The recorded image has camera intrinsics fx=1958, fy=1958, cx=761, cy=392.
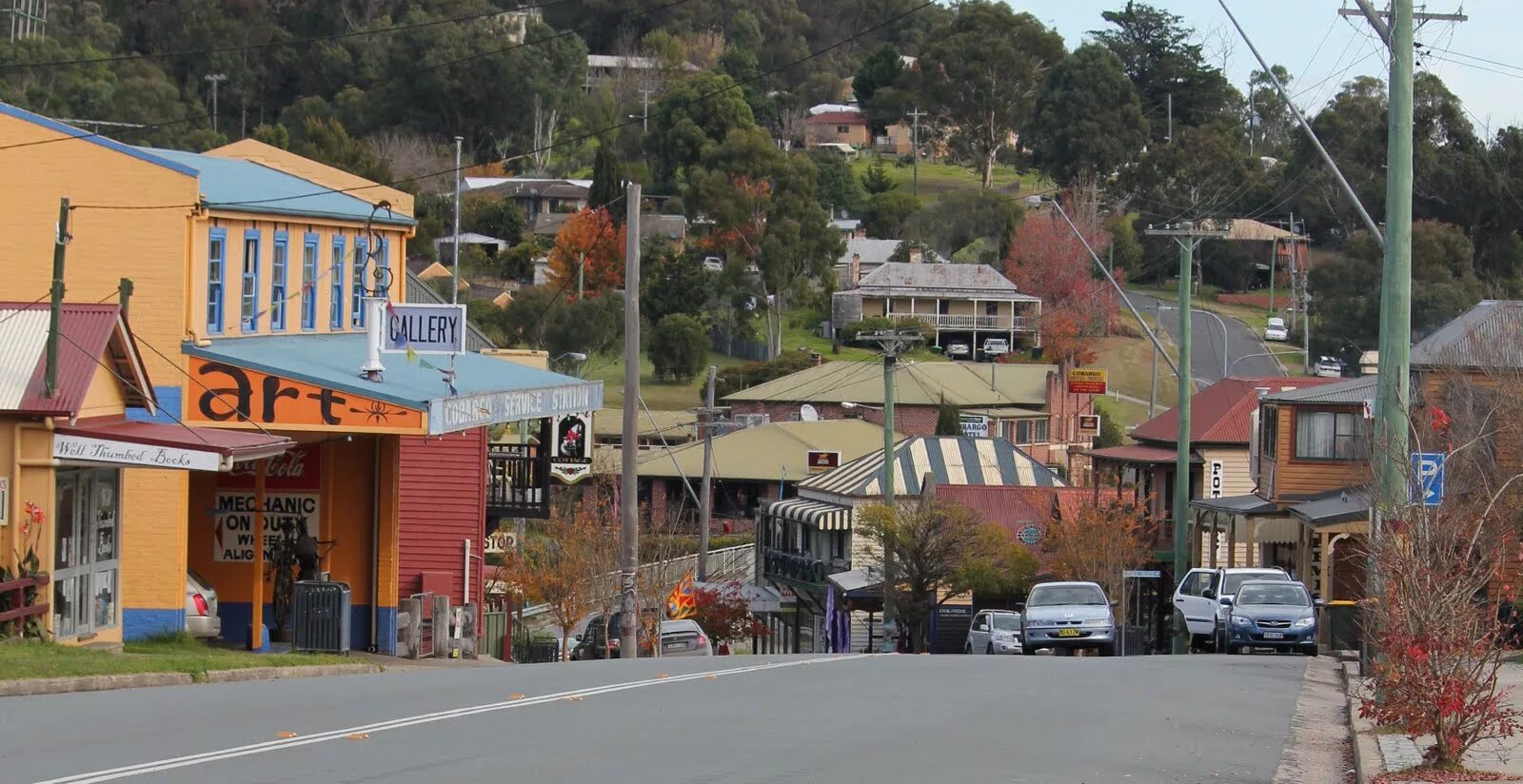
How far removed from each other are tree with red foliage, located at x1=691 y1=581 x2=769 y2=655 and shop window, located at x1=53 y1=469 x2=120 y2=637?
27.2 m

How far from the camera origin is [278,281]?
32656mm

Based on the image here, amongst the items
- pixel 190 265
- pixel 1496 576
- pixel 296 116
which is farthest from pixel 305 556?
pixel 296 116

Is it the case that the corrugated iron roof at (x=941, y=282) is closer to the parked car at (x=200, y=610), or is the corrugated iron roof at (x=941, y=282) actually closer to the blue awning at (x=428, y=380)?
the blue awning at (x=428, y=380)

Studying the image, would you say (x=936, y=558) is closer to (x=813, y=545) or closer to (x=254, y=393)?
(x=813, y=545)

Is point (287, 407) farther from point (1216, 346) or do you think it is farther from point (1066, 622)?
point (1216, 346)

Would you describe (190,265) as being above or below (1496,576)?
above

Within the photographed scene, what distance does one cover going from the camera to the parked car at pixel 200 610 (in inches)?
1151

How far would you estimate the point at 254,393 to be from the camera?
28953 millimetres

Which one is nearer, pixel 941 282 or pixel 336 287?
pixel 336 287

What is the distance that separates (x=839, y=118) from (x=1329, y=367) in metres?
84.4

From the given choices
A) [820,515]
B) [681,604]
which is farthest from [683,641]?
[820,515]

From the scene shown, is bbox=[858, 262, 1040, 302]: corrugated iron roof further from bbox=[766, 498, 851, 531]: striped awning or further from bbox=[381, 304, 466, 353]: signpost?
bbox=[381, 304, 466, 353]: signpost

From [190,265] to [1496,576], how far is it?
65.0 feet

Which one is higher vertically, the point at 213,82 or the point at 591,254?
the point at 213,82
